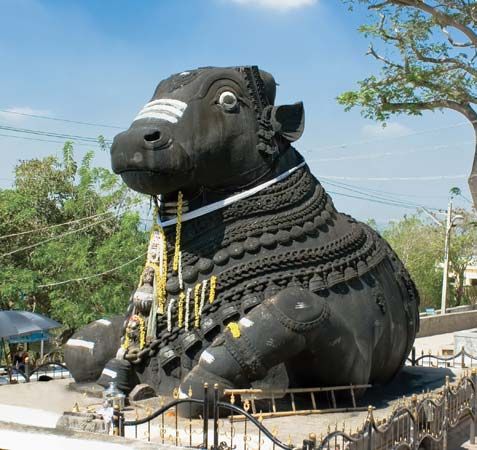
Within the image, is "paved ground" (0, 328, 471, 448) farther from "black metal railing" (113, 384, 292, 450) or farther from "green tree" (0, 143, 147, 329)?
"green tree" (0, 143, 147, 329)

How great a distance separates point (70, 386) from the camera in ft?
23.1

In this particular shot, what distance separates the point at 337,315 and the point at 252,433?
4.31ft

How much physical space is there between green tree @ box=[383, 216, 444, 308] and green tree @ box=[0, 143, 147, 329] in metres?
18.1

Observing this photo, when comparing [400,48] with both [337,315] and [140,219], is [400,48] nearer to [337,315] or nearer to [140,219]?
[140,219]

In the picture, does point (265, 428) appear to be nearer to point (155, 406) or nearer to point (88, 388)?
point (155, 406)

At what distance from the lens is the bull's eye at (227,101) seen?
6.21 metres

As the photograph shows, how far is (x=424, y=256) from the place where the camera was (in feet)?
112

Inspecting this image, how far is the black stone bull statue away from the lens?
5.79m

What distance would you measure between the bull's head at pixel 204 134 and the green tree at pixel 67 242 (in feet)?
35.0

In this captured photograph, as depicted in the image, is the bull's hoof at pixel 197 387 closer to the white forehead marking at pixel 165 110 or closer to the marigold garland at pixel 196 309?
the marigold garland at pixel 196 309

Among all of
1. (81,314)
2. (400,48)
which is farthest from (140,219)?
(400,48)

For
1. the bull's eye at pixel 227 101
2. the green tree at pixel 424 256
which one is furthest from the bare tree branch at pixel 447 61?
the green tree at pixel 424 256

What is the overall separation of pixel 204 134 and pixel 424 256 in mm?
29673

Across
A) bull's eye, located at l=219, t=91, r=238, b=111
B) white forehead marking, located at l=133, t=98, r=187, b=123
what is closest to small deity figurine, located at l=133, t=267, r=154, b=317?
white forehead marking, located at l=133, t=98, r=187, b=123
